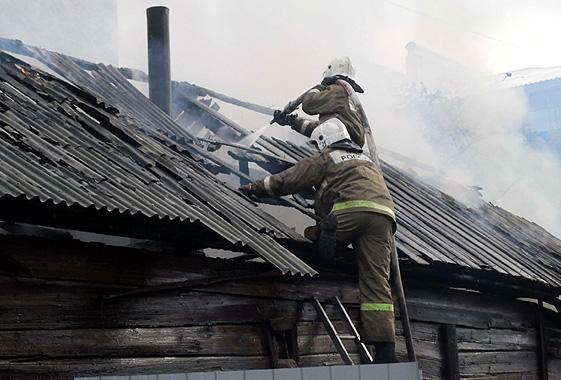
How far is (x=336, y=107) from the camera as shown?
7.23 metres

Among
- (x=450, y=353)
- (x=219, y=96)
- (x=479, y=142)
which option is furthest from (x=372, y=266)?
(x=479, y=142)

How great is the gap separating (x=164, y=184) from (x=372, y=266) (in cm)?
174

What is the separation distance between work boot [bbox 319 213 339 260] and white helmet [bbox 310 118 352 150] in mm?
772

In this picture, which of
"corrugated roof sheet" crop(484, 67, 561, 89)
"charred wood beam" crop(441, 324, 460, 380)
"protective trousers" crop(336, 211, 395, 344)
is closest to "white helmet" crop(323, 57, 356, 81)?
"protective trousers" crop(336, 211, 395, 344)

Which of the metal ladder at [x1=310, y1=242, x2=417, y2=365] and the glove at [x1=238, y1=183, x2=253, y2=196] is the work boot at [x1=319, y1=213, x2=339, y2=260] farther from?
the glove at [x1=238, y1=183, x2=253, y2=196]

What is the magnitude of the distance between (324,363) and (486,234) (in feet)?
11.9

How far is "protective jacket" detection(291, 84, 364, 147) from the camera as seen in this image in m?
7.24

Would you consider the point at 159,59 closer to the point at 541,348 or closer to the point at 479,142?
the point at 541,348

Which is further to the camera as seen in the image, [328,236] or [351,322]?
[351,322]

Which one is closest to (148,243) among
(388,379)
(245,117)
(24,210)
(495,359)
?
(24,210)

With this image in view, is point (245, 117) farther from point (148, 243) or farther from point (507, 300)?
point (148, 243)

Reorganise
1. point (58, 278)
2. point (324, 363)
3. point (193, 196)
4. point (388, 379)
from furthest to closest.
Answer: point (324, 363) < point (193, 196) < point (58, 278) < point (388, 379)

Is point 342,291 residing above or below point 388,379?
above

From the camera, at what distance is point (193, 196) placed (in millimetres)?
6191
